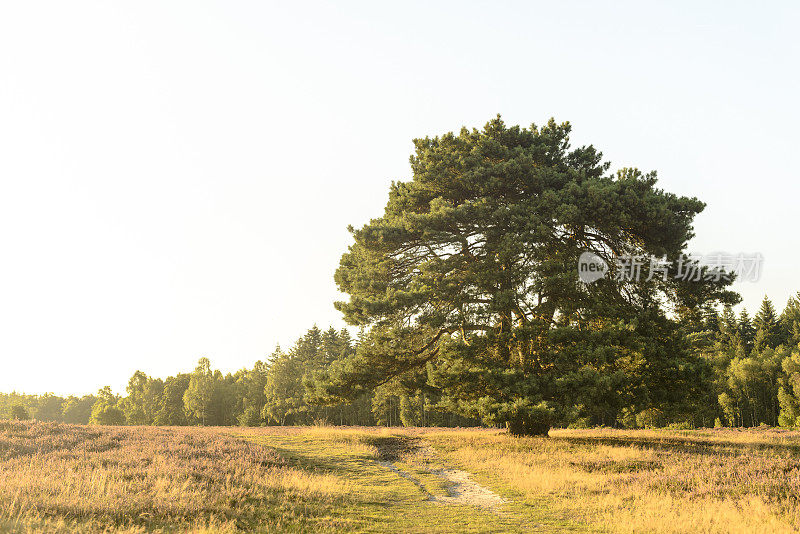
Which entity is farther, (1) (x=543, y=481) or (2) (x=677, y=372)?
(2) (x=677, y=372)

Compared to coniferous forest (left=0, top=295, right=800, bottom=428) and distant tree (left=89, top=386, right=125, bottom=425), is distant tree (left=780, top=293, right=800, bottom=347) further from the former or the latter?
distant tree (left=89, top=386, right=125, bottom=425)

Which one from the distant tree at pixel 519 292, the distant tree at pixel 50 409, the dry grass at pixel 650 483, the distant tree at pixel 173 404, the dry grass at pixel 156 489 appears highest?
the distant tree at pixel 519 292

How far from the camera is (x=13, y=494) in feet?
27.1

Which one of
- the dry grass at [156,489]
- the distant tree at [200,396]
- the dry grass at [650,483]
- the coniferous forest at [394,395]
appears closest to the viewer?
the dry grass at [156,489]

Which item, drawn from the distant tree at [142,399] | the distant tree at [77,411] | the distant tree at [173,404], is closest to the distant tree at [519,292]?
the distant tree at [173,404]

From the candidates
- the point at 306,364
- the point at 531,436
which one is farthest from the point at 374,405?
the point at 531,436

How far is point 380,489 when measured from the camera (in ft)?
43.7

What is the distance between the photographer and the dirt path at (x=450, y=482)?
1226 centimetres

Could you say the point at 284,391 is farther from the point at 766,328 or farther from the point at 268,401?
the point at 766,328

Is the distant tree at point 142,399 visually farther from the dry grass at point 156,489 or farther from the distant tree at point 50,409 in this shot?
the dry grass at point 156,489

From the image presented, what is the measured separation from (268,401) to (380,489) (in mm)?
66023

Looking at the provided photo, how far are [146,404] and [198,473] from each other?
3896 inches

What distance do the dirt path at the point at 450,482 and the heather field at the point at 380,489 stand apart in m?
0.07

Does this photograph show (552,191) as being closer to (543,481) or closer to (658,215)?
(658,215)
